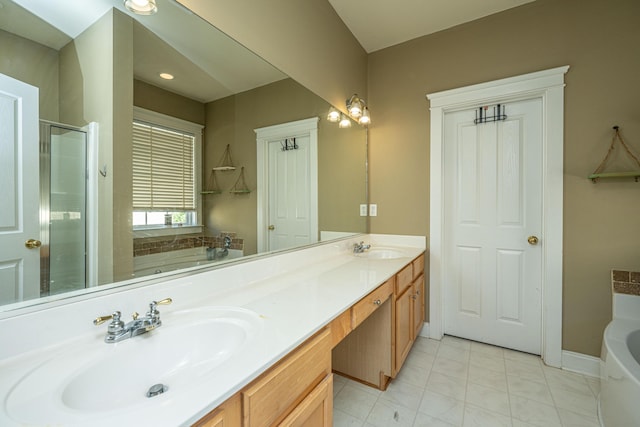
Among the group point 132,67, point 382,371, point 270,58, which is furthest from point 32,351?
point 382,371

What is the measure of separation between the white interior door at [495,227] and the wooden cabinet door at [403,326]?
0.65 meters

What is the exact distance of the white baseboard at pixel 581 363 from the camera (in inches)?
72.4

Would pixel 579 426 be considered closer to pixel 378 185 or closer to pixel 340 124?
pixel 378 185

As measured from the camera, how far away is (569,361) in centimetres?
191

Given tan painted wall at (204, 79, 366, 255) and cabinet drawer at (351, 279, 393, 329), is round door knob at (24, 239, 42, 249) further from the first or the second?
cabinet drawer at (351, 279, 393, 329)

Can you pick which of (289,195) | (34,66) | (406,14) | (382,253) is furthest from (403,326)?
(406,14)

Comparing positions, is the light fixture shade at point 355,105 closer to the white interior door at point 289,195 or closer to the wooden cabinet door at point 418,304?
the white interior door at point 289,195

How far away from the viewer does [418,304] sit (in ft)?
7.07

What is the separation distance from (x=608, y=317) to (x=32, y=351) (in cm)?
287

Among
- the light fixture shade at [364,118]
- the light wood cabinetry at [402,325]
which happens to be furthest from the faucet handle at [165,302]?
the light fixture shade at [364,118]

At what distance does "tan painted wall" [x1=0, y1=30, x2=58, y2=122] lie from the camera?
668 millimetres

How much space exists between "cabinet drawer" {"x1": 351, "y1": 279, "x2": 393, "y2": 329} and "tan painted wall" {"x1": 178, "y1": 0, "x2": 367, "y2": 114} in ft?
4.35

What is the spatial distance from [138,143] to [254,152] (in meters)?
0.60

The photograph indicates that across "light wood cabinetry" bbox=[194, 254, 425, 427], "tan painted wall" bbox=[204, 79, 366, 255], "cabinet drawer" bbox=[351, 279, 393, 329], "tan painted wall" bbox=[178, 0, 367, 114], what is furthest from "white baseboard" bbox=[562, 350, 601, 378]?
"tan painted wall" bbox=[178, 0, 367, 114]
